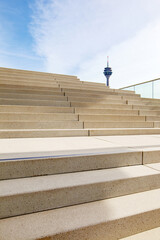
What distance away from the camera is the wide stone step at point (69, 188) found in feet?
3.77

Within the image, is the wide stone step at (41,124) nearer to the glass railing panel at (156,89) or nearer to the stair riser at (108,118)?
the stair riser at (108,118)

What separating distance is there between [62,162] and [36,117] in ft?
6.05

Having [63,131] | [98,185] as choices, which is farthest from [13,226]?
[63,131]

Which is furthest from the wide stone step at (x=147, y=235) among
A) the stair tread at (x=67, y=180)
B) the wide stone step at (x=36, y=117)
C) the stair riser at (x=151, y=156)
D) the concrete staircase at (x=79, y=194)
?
the wide stone step at (x=36, y=117)

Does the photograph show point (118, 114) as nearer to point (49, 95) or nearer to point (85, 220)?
point (49, 95)

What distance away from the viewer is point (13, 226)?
1.03m

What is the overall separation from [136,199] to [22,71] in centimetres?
599

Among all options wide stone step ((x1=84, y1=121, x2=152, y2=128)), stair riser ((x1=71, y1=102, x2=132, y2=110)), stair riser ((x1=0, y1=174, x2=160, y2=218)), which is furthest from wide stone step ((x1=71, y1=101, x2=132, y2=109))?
stair riser ((x1=0, y1=174, x2=160, y2=218))

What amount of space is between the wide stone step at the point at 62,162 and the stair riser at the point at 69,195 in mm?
251

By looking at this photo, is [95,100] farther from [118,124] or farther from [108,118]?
[118,124]

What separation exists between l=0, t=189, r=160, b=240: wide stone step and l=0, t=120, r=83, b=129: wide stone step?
6.22 ft

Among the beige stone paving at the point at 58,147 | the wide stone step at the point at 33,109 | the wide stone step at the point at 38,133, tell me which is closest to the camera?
the beige stone paving at the point at 58,147

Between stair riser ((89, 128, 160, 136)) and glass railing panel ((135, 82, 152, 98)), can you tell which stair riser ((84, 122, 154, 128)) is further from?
glass railing panel ((135, 82, 152, 98))

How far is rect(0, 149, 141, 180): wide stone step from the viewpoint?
4.42 ft
